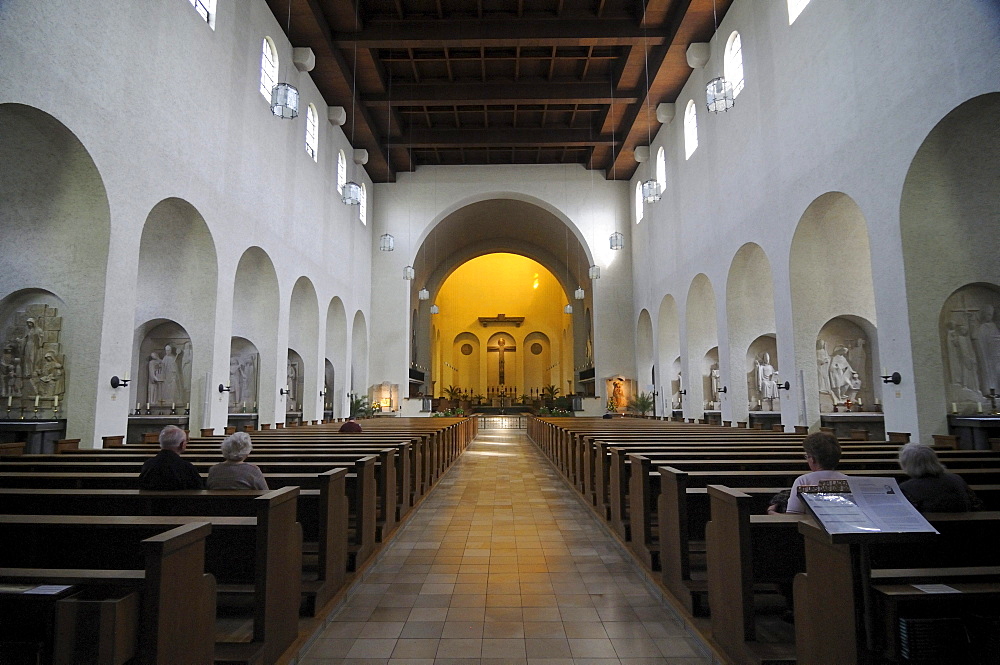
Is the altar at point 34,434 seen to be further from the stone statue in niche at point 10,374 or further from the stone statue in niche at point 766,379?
the stone statue in niche at point 766,379

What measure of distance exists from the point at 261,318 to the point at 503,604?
9379mm

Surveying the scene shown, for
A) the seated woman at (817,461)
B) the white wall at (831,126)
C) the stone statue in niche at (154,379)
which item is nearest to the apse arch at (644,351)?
the white wall at (831,126)

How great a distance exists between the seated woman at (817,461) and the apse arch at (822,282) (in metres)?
6.87

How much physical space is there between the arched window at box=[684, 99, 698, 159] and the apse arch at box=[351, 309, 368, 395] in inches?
412

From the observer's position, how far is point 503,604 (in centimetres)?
323

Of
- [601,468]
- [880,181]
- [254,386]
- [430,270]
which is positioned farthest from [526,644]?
[430,270]

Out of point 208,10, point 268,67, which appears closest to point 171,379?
point 208,10

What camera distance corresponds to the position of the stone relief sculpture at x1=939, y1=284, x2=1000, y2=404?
20.6 ft

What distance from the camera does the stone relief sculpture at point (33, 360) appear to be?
20.7 ft

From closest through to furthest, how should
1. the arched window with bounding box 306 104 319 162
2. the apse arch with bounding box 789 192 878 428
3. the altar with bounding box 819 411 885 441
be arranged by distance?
the altar with bounding box 819 411 885 441 → the apse arch with bounding box 789 192 878 428 → the arched window with bounding box 306 104 319 162

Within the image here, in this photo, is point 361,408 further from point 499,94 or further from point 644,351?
point 499,94

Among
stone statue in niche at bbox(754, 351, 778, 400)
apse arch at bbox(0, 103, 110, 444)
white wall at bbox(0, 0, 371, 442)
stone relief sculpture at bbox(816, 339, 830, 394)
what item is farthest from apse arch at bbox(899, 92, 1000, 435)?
apse arch at bbox(0, 103, 110, 444)

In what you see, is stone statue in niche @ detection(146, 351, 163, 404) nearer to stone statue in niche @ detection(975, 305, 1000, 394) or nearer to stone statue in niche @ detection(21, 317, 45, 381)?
stone statue in niche @ detection(21, 317, 45, 381)

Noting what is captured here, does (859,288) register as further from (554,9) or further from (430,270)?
(430,270)
